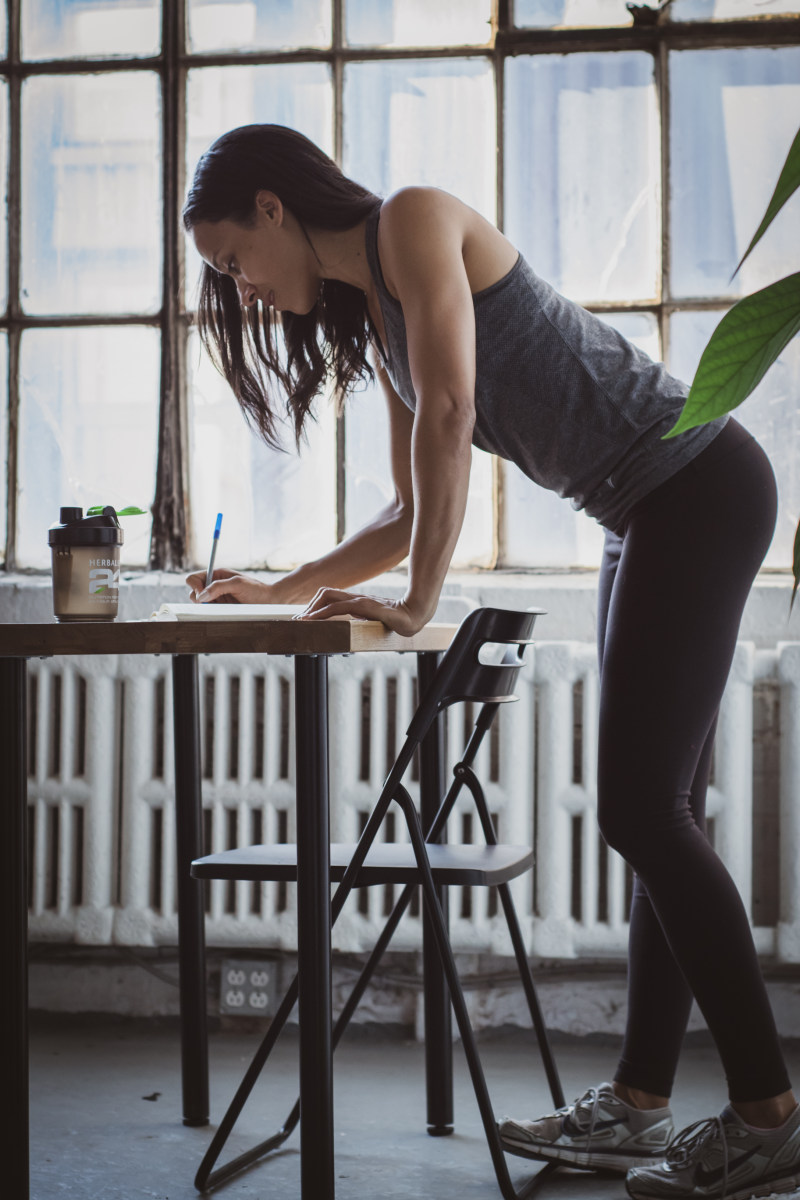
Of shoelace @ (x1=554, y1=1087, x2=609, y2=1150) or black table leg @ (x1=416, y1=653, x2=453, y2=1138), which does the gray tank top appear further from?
shoelace @ (x1=554, y1=1087, x2=609, y2=1150)

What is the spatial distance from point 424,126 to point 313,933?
5.86ft

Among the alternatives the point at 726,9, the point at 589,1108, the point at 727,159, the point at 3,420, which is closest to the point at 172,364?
the point at 3,420

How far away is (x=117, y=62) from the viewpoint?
2449 millimetres

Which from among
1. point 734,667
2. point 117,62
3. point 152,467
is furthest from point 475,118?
point 734,667

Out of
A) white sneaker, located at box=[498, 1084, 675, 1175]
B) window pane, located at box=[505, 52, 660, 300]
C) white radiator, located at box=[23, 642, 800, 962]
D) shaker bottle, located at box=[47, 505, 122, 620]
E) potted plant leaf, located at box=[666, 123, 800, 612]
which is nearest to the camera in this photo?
potted plant leaf, located at box=[666, 123, 800, 612]

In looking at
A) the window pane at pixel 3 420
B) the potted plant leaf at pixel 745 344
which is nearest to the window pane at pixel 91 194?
the window pane at pixel 3 420

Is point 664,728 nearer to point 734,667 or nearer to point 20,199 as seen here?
point 734,667

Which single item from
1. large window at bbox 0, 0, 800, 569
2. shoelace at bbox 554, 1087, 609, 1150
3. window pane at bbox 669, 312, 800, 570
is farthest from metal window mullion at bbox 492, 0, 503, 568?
shoelace at bbox 554, 1087, 609, 1150

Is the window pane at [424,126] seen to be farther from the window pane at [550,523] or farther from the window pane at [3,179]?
the window pane at [3,179]

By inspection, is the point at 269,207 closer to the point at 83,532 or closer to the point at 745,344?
the point at 83,532

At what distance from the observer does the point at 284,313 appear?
1.59 m

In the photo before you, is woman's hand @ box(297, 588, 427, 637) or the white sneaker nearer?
woman's hand @ box(297, 588, 427, 637)

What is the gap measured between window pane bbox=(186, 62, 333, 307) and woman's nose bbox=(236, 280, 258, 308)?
0.94 m

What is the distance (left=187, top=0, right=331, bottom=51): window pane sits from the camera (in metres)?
2.39
